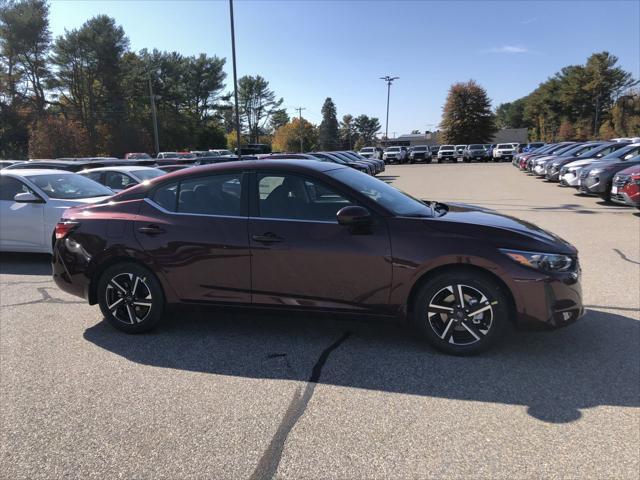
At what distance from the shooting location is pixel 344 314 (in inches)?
159

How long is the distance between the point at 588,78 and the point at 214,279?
8725 centimetres

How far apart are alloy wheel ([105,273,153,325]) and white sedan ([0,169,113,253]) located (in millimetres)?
3462

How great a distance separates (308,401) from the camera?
332cm

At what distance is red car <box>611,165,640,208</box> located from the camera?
10.6 metres

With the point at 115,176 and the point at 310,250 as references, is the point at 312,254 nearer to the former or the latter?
the point at 310,250

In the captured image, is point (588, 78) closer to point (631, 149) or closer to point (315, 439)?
point (631, 149)

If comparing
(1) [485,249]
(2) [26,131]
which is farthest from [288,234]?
(2) [26,131]

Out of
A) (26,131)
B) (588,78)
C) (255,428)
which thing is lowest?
(255,428)

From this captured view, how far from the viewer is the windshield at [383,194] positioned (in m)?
4.17

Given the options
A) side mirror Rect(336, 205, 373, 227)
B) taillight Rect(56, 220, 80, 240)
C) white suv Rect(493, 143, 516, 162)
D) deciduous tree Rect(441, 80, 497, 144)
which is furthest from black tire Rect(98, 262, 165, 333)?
deciduous tree Rect(441, 80, 497, 144)

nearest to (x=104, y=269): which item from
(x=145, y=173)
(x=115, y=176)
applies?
(x=115, y=176)

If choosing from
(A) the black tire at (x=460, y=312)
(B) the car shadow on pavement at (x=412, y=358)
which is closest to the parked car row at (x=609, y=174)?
(B) the car shadow on pavement at (x=412, y=358)

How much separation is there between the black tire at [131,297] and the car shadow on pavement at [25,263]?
316 cm

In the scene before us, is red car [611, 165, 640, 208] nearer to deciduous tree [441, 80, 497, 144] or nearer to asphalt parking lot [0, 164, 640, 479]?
asphalt parking lot [0, 164, 640, 479]
